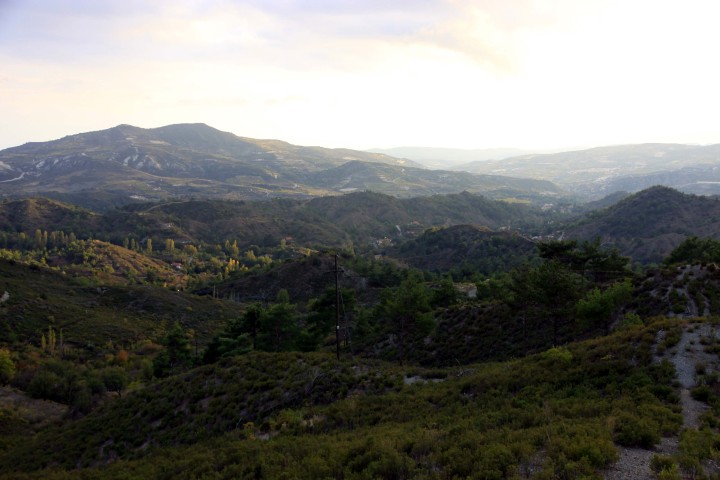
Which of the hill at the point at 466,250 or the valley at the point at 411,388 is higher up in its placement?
the valley at the point at 411,388

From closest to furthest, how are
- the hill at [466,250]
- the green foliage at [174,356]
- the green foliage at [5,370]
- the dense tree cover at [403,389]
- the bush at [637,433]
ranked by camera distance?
the bush at [637,433], the dense tree cover at [403,389], the green foliage at [5,370], the green foliage at [174,356], the hill at [466,250]

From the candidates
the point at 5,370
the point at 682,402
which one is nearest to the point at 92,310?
the point at 5,370

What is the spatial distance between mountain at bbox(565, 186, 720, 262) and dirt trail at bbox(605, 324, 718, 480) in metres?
139

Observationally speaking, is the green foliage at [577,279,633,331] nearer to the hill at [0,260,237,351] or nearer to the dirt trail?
the dirt trail

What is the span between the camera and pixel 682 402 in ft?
45.1

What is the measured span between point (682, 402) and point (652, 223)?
187044 mm

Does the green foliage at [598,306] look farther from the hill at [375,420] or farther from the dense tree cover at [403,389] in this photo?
the hill at [375,420]

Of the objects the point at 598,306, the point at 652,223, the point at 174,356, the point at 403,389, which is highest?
the point at 598,306

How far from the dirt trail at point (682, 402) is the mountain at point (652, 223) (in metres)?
139

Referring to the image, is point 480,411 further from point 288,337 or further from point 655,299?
point 288,337

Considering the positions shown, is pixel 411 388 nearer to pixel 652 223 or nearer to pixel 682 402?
pixel 682 402

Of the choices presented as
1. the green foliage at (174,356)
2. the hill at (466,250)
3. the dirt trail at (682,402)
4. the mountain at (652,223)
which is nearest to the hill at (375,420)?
the dirt trail at (682,402)

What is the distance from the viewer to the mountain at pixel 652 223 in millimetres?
143625

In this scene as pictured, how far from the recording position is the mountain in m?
144
